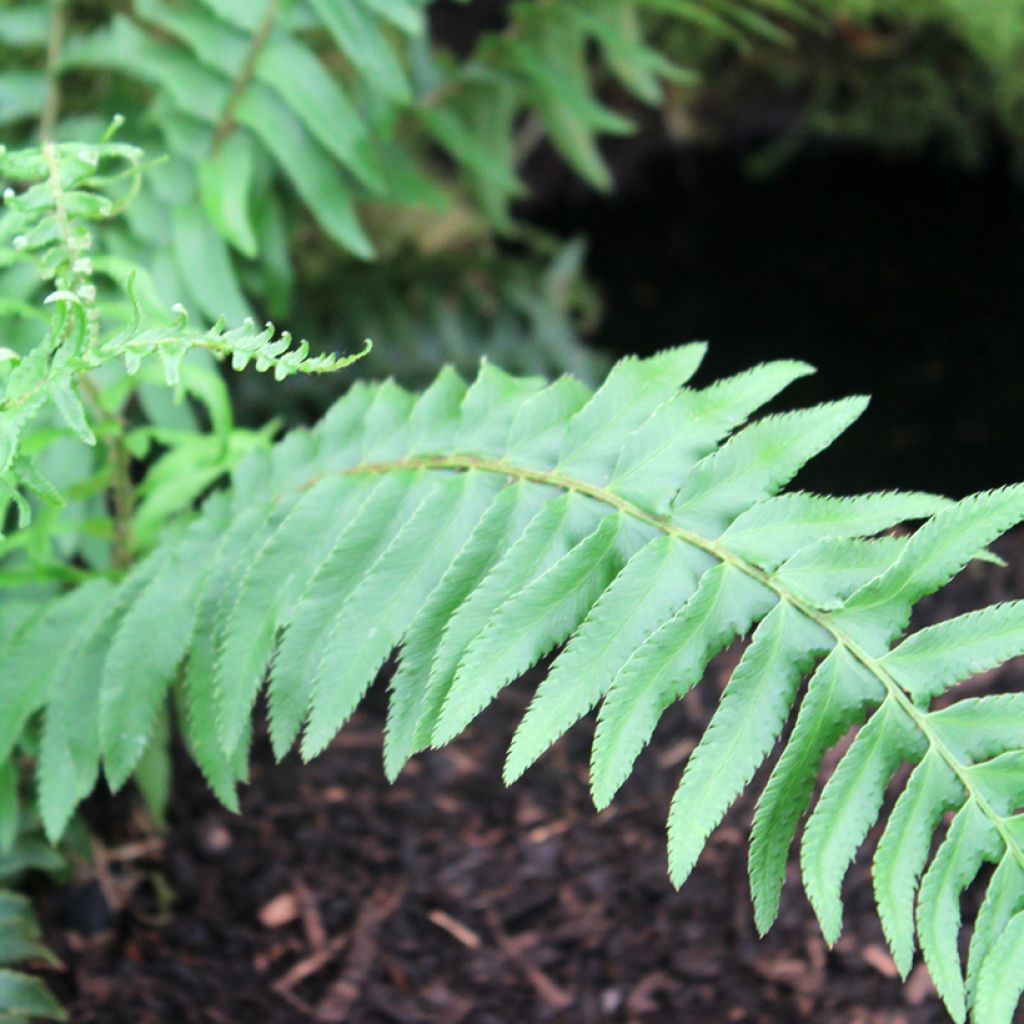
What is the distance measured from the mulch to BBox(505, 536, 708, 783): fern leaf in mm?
649

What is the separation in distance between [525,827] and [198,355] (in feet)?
2.59

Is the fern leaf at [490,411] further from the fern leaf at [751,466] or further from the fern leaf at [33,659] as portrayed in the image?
the fern leaf at [33,659]

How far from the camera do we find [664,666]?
923mm

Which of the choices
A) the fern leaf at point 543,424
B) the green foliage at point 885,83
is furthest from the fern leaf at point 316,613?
the green foliage at point 885,83

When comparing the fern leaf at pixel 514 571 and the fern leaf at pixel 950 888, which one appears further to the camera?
the fern leaf at pixel 514 571

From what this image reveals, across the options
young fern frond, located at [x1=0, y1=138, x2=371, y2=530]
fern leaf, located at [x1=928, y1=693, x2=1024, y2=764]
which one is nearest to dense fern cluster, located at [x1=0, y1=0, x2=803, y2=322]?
young fern frond, located at [x1=0, y1=138, x2=371, y2=530]

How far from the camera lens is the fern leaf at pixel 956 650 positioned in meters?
0.88

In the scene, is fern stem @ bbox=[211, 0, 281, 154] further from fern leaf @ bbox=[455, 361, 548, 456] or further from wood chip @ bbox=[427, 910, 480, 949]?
wood chip @ bbox=[427, 910, 480, 949]

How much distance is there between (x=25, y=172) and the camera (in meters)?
1.05

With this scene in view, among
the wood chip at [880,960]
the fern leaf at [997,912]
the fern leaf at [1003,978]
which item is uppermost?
the fern leaf at [997,912]

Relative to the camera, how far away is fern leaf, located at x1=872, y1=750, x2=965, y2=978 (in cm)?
88

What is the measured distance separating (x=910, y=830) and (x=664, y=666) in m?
0.22

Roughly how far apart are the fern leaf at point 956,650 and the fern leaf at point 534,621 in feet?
0.79

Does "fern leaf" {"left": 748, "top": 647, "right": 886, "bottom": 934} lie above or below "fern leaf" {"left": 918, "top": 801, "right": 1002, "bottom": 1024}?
above
